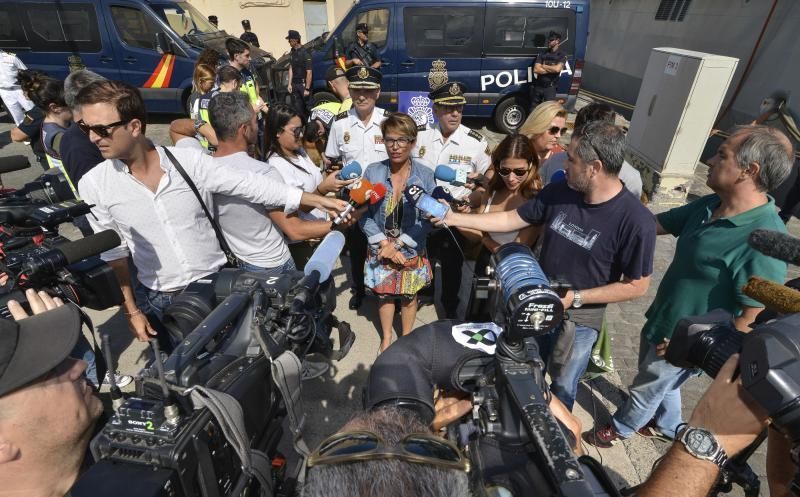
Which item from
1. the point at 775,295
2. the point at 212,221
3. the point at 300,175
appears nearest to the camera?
the point at 775,295

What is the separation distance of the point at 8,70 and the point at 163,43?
2.58 m

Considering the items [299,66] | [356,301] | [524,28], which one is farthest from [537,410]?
[524,28]

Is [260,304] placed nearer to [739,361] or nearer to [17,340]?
[17,340]

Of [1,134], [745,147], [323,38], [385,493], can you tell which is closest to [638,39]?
[323,38]

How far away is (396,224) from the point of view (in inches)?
Result: 112

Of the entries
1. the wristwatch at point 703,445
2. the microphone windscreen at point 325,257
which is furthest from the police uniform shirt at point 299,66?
the wristwatch at point 703,445

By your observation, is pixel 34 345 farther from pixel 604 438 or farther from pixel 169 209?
pixel 604 438

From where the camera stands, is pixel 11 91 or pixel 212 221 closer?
pixel 212 221

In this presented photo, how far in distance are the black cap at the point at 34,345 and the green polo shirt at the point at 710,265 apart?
2.61 m

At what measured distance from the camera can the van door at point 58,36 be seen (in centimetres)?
820

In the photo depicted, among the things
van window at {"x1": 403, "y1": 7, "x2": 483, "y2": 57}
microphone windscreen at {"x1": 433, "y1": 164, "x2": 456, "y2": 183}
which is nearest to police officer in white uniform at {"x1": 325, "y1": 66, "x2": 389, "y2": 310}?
microphone windscreen at {"x1": 433, "y1": 164, "x2": 456, "y2": 183}

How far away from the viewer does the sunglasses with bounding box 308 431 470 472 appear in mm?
836

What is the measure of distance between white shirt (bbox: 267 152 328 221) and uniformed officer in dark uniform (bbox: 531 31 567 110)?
6.27m

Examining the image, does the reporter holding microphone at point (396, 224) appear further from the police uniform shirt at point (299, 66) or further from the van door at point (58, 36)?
the van door at point (58, 36)
